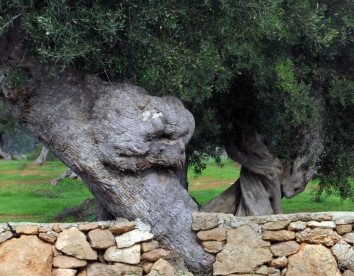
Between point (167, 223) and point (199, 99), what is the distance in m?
2.71

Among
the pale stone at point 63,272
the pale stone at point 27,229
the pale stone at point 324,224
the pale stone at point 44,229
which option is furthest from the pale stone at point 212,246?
the pale stone at point 27,229

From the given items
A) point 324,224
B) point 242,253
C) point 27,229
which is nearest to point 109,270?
point 27,229

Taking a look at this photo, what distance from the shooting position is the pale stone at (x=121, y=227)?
8195 mm

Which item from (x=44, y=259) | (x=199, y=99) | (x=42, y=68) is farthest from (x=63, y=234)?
(x=199, y=99)

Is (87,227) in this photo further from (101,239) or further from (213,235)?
(213,235)

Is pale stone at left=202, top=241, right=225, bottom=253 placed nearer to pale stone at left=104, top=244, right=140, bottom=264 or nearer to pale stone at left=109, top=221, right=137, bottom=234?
pale stone at left=104, top=244, right=140, bottom=264

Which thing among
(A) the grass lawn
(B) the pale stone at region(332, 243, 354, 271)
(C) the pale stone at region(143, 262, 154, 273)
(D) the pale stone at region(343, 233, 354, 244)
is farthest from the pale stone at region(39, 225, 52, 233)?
(A) the grass lawn

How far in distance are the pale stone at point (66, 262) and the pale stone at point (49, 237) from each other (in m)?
0.29

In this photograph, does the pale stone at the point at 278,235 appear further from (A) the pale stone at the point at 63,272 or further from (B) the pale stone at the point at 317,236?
(A) the pale stone at the point at 63,272

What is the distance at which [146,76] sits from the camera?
8.83 meters

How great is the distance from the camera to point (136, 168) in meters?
8.20

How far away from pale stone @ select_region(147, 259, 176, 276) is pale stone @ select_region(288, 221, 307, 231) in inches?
85.4

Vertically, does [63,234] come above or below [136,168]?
below

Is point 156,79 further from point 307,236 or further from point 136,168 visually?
point 307,236
